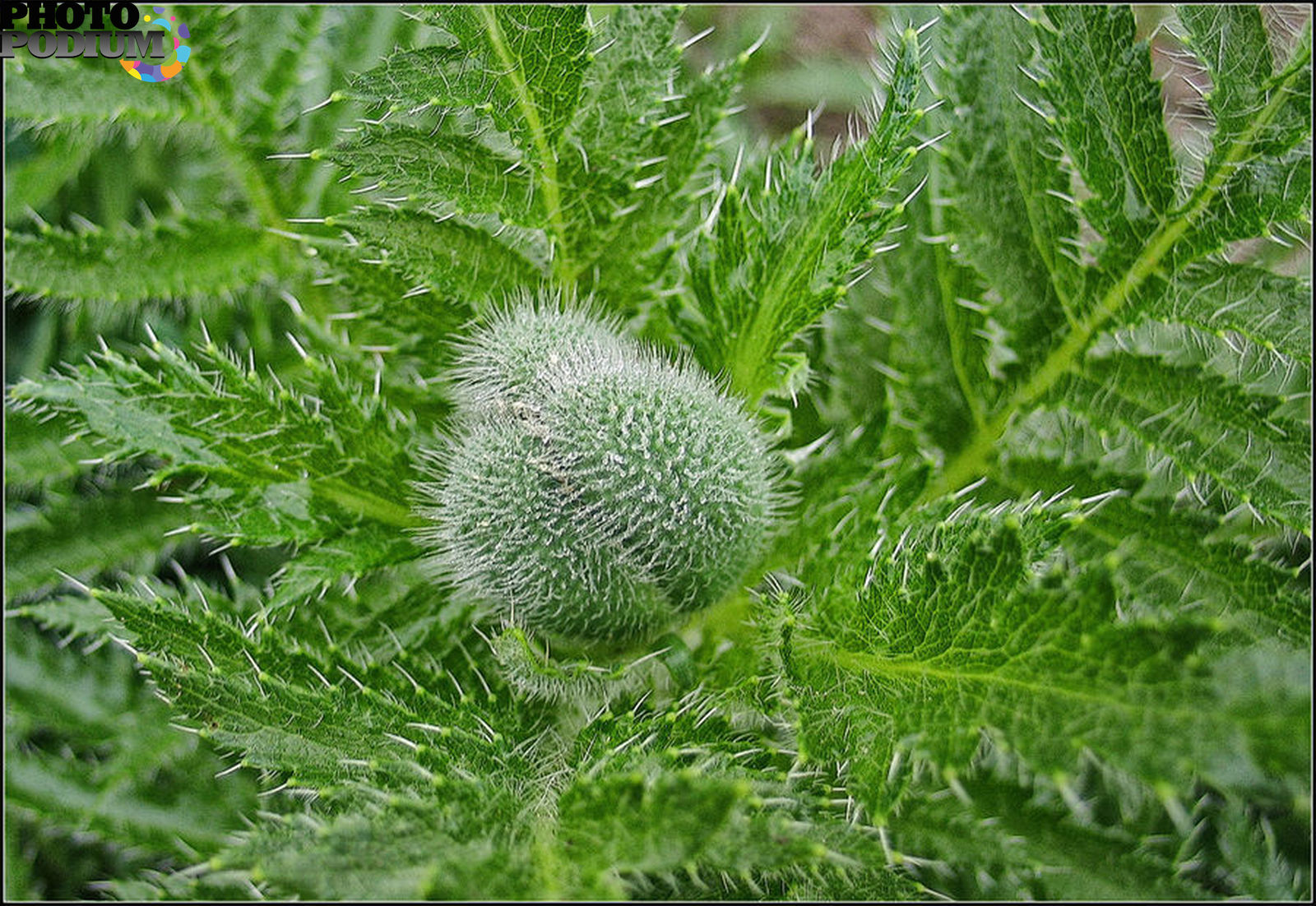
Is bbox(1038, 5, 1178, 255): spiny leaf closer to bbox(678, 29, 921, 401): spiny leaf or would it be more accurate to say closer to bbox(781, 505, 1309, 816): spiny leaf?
bbox(678, 29, 921, 401): spiny leaf

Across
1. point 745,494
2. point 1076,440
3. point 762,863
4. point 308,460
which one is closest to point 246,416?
point 308,460

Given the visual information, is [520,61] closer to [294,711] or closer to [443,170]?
[443,170]

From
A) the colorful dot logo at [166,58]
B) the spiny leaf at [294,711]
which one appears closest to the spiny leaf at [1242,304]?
the spiny leaf at [294,711]

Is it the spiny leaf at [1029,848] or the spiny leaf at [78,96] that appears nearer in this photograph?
the spiny leaf at [1029,848]

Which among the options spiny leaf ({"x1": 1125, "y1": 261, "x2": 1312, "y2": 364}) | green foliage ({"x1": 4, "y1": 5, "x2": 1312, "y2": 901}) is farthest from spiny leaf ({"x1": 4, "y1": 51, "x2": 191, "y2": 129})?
spiny leaf ({"x1": 1125, "y1": 261, "x2": 1312, "y2": 364})

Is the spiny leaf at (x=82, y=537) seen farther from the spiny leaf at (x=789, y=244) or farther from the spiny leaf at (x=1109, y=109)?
the spiny leaf at (x=1109, y=109)

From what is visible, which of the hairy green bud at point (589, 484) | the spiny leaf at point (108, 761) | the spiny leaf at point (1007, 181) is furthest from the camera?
the spiny leaf at point (108, 761)
